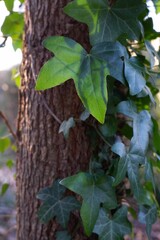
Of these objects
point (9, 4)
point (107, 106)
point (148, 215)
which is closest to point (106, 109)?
point (107, 106)

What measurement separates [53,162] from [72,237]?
20 cm

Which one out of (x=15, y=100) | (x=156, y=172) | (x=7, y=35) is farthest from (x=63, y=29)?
(x=15, y=100)

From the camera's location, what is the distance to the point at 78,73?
2.07 ft

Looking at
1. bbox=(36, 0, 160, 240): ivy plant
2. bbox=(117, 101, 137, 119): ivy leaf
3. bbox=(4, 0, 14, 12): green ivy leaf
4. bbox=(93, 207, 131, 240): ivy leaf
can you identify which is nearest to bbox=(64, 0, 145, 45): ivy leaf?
bbox=(36, 0, 160, 240): ivy plant

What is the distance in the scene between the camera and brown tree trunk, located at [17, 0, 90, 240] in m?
0.77

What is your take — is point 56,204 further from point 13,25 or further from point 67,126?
point 13,25

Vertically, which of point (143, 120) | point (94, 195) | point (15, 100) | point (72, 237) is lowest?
point (15, 100)

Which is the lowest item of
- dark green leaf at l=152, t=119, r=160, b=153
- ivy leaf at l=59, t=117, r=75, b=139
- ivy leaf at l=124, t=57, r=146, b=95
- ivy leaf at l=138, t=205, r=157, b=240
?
ivy leaf at l=138, t=205, r=157, b=240

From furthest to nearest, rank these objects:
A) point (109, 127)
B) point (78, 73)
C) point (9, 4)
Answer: point (9, 4), point (109, 127), point (78, 73)

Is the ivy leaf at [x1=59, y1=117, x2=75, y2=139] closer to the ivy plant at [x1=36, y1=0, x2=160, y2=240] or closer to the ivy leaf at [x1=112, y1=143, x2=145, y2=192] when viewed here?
the ivy plant at [x1=36, y1=0, x2=160, y2=240]

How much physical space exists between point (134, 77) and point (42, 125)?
27 cm

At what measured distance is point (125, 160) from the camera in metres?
0.70

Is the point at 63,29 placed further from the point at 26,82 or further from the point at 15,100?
the point at 15,100

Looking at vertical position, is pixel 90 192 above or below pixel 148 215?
above
